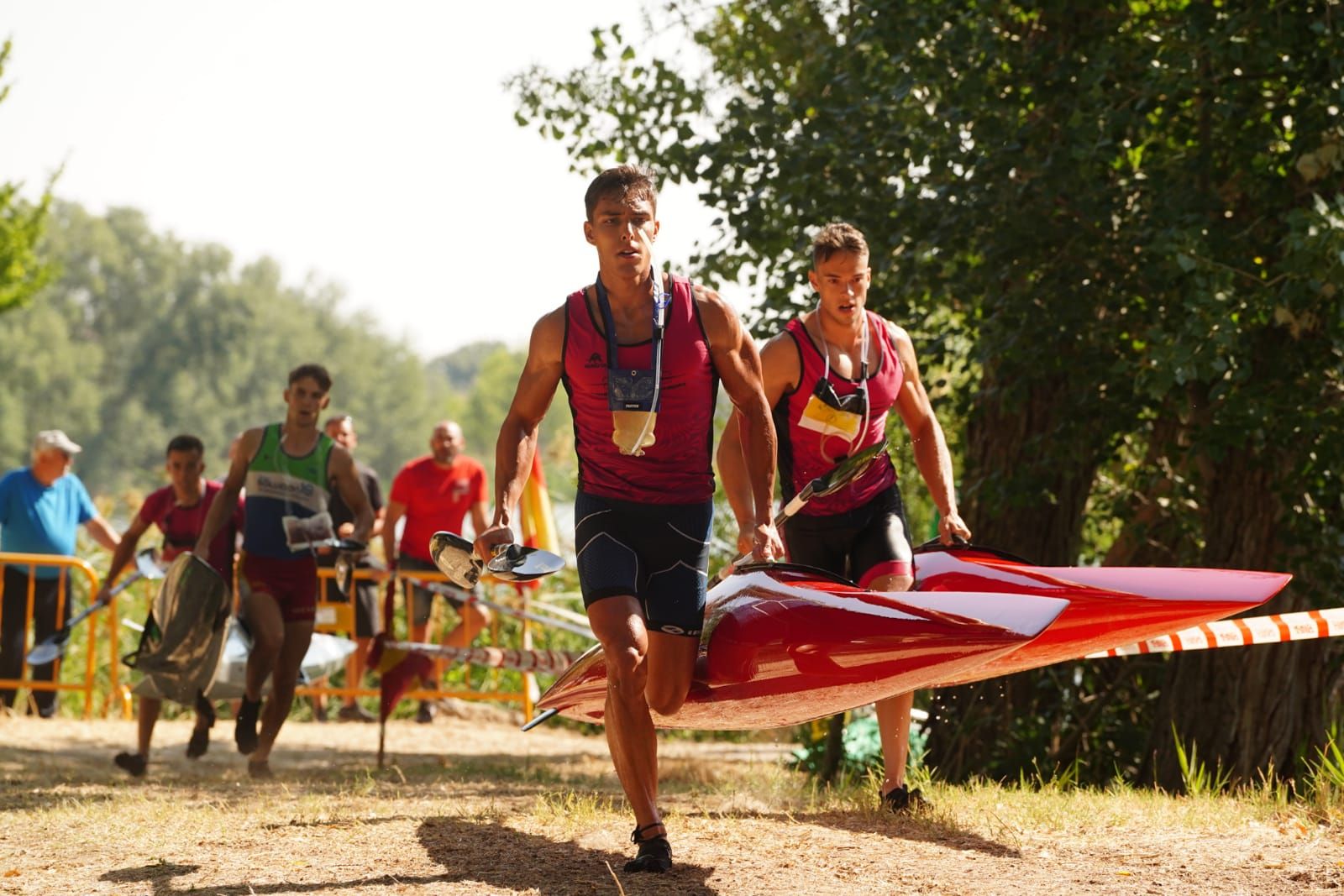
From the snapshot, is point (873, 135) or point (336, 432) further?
point (336, 432)

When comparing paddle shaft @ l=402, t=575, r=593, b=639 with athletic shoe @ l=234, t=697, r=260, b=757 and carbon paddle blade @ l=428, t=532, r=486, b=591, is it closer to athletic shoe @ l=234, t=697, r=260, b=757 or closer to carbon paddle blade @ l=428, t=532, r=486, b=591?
athletic shoe @ l=234, t=697, r=260, b=757

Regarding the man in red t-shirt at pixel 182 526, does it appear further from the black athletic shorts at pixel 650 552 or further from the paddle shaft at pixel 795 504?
the black athletic shorts at pixel 650 552

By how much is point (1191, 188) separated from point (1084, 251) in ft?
2.11

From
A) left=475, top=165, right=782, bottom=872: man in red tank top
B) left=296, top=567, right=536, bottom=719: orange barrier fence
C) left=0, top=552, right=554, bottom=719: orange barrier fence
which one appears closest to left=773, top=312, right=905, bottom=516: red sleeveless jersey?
left=475, top=165, right=782, bottom=872: man in red tank top

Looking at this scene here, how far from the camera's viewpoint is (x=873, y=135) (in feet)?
26.3

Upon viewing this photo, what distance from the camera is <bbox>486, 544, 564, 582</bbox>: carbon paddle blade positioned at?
440 cm

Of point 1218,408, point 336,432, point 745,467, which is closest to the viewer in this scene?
point 745,467

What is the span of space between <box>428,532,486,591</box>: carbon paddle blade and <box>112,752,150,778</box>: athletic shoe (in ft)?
14.6

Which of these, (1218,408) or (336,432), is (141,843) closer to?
(1218,408)

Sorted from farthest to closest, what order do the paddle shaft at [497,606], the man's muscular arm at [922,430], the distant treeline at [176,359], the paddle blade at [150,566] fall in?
the distant treeline at [176,359]
the paddle shaft at [497,606]
the paddle blade at [150,566]
the man's muscular arm at [922,430]

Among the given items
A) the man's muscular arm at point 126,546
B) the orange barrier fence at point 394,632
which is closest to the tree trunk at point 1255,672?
the orange barrier fence at point 394,632

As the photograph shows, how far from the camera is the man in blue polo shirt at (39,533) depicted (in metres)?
11.5

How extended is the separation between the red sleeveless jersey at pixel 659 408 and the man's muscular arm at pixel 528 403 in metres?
0.04

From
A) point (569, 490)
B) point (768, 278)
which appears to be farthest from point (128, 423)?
point (768, 278)
